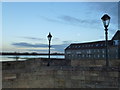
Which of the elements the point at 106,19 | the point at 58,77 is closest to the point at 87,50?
the point at 106,19

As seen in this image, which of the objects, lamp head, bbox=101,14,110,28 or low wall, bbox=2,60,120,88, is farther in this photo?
lamp head, bbox=101,14,110,28

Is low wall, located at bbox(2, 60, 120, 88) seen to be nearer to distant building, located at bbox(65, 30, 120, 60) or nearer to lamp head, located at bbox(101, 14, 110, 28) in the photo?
lamp head, located at bbox(101, 14, 110, 28)

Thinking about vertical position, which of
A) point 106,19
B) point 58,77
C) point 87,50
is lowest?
point 58,77

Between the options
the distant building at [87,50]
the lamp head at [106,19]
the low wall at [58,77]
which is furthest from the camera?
the distant building at [87,50]

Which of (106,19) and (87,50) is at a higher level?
(106,19)

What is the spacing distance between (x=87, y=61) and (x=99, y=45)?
37410 mm

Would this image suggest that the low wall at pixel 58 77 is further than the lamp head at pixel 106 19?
No

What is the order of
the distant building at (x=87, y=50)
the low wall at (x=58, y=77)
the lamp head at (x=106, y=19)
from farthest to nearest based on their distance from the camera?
the distant building at (x=87, y=50)
the lamp head at (x=106, y=19)
the low wall at (x=58, y=77)

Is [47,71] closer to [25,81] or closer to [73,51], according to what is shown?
[25,81]

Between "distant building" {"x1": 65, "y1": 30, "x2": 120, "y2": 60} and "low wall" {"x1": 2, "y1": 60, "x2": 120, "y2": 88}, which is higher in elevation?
"distant building" {"x1": 65, "y1": 30, "x2": 120, "y2": 60}

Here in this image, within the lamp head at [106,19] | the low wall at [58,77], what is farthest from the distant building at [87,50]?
the low wall at [58,77]

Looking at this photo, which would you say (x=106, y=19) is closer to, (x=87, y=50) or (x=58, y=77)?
(x=58, y=77)

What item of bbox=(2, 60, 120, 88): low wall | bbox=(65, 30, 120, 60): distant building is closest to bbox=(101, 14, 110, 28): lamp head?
bbox=(2, 60, 120, 88): low wall

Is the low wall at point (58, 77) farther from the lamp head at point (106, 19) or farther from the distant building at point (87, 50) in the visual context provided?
the distant building at point (87, 50)
